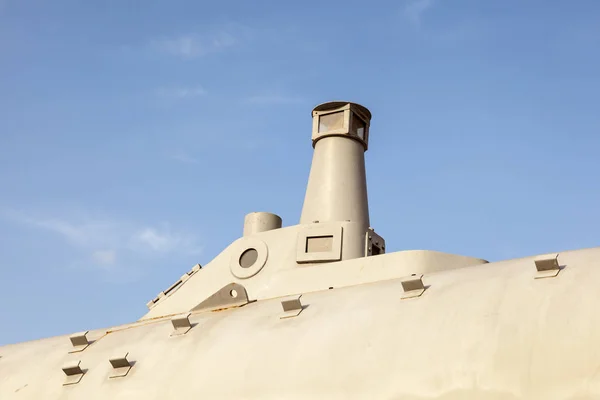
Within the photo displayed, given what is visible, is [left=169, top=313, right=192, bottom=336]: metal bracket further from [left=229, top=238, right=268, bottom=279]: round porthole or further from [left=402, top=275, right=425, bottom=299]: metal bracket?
[left=402, top=275, right=425, bottom=299]: metal bracket

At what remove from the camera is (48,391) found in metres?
11.5

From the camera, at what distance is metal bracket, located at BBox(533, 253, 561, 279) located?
332 inches

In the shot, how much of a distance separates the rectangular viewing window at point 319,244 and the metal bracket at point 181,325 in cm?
345

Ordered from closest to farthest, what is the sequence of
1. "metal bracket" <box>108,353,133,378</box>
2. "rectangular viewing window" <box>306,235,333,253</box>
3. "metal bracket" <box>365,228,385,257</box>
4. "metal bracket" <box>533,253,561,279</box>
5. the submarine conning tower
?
1. "metal bracket" <box>533,253,561,279</box>
2. "metal bracket" <box>108,353,133,378</box>
3. "rectangular viewing window" <box>306,235,333,253</box>
4. "metal bracket" <box>365,228,385,257</box>
5. the submarine conning tower

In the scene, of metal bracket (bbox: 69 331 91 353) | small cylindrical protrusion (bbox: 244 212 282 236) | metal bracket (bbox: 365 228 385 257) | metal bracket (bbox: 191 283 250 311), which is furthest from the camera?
small cylindrical protrusion (bbox: 244 212 282 236)

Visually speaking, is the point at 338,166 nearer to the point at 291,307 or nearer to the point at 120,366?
the point at 291,307

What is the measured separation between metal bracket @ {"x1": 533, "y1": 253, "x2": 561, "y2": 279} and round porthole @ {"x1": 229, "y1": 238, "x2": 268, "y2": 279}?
654cm

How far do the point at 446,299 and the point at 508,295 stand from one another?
0.79 meters

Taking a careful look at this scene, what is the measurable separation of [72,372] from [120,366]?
0.89 metres

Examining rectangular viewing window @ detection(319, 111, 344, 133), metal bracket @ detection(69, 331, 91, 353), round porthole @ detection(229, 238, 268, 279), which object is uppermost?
rectangular viewing window @ detection(319, 111, 344, 133)

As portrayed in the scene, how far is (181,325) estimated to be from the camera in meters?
11.3

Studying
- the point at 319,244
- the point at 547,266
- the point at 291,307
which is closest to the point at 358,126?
the point at 319,244

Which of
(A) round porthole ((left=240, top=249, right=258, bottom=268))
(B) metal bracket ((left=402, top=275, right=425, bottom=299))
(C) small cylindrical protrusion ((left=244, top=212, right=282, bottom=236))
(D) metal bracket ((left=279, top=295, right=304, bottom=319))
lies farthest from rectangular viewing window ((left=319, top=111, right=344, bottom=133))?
(B) metal bracket ((left=402, top=275, right=425, bottom=299))

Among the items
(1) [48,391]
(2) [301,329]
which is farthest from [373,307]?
(1) [48,391]
